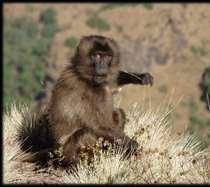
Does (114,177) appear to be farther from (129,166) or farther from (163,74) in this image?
(163,74)

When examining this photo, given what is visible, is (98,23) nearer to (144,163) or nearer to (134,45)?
(134,45)

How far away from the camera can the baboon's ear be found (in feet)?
24.2

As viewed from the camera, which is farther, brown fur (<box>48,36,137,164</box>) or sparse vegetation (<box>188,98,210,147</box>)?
sparse vegetation (<box>188,98,210,147</box>)

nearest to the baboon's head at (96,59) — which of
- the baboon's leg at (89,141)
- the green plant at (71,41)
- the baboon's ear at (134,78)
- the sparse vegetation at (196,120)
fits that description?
the baboon's ear at (134,78)

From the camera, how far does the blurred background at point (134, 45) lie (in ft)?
127

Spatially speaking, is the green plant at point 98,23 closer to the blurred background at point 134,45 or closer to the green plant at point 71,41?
the blurred background at point 134,45

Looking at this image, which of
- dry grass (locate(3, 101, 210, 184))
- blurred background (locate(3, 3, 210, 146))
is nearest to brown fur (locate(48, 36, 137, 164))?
dry grass (locate(3, 101, 210, 184))

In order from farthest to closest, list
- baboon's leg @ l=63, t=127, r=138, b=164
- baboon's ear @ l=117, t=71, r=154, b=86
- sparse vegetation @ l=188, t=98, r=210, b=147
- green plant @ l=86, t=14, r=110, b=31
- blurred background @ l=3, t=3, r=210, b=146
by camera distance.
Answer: green plant @ l=86, t=14, r=110, b=31 → blurred background @ l=3, t=3, r=210, b=146 → sparse vegetation @ l=188, t=98, r=210, b=147 → baboon's ear @ l=117, t=71, r=154, b=86 → baboon's leg @ l=63, t=127, r=138, b=164

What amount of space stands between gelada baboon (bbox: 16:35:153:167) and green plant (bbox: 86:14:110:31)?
4172 cm

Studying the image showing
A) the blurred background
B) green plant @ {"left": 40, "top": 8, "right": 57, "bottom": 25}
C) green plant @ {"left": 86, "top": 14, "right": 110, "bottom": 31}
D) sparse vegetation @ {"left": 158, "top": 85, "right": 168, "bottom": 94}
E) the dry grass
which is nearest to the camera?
the dry grass

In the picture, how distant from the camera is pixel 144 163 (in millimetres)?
7027

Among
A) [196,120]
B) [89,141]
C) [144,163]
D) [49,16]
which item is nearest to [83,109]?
[89,141]

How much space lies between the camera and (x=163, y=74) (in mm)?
41281

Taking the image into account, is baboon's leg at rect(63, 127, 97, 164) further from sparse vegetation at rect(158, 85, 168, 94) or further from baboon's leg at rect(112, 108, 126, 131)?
sparse vegetation at rect(158, 85, 168, 94)
